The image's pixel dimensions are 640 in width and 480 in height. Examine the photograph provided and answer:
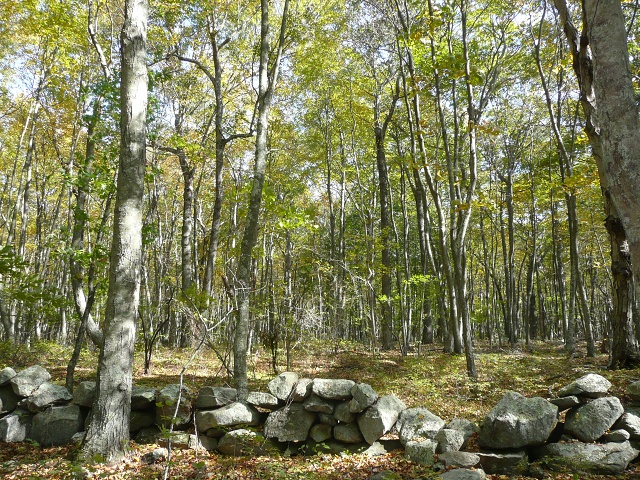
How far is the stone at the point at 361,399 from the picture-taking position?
17.7 feet

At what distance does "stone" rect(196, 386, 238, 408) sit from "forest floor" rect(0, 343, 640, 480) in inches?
25.9

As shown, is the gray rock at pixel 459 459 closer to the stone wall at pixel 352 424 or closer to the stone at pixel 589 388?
the stone wall at pixel 352 424

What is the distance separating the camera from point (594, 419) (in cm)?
471

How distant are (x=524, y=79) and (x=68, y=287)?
25334mm

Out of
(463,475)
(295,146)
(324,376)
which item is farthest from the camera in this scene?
(295,146)

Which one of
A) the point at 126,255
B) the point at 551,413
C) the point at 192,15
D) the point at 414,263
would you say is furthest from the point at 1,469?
the point at 414,263

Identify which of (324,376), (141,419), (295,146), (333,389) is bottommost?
(324,376)

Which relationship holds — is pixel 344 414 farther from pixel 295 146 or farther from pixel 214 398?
pixel 295 146

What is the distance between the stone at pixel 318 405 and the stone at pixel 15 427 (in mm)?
4054

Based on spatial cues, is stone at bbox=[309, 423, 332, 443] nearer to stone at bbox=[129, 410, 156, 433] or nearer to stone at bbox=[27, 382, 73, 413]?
stone at bbox=[129, 410, 156, 433]

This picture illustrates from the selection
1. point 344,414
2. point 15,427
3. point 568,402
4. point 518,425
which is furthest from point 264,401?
point 568,402

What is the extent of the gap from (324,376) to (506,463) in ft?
17.4

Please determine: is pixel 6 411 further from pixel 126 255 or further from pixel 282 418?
pixel 282 418

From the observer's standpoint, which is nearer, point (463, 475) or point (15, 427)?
point (463, 475)
